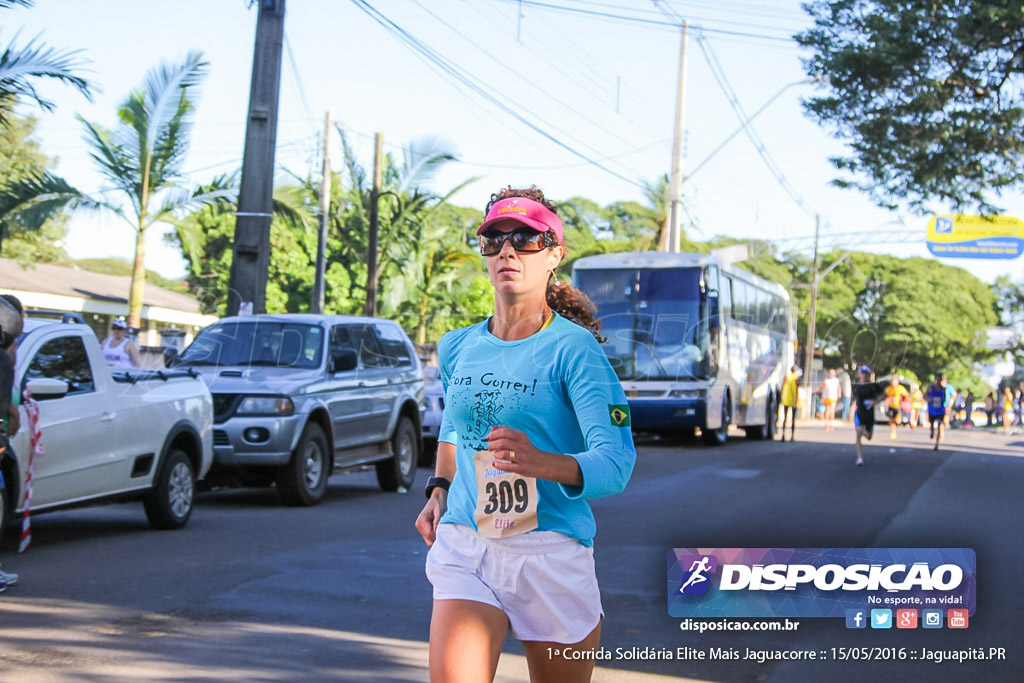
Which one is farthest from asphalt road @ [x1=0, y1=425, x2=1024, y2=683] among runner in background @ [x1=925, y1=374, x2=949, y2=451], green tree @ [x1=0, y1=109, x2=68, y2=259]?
runner in background @ [x1=925, y1=374, x2=949, y2=451]

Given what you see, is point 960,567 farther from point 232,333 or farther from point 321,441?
point 232,333

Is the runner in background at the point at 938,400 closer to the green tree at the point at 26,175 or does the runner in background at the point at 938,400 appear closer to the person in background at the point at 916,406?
the person in background at the point at 916,406

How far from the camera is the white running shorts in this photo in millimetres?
3178

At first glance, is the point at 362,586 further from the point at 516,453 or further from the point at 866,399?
the point at 866,399

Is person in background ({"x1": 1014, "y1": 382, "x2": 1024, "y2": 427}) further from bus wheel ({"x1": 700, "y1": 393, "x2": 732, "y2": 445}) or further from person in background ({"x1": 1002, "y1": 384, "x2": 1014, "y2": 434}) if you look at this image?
bus wheel ({"x1": 700, "y1": 393, "x2": 732, "y2": 445})

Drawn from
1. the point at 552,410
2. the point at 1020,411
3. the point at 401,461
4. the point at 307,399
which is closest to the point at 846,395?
the point at 1020,411

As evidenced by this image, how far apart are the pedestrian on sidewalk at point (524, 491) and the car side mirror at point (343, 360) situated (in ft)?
33.1

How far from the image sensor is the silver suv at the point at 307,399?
12266mm

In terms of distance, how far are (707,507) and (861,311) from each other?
44.0 m

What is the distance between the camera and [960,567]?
5.44 metres

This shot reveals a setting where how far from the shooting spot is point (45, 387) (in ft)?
28.8

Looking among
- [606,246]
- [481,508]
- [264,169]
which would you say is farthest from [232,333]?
[606,246]

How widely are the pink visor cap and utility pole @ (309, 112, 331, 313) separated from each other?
82.3 feet

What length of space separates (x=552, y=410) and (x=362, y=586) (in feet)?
17.2
